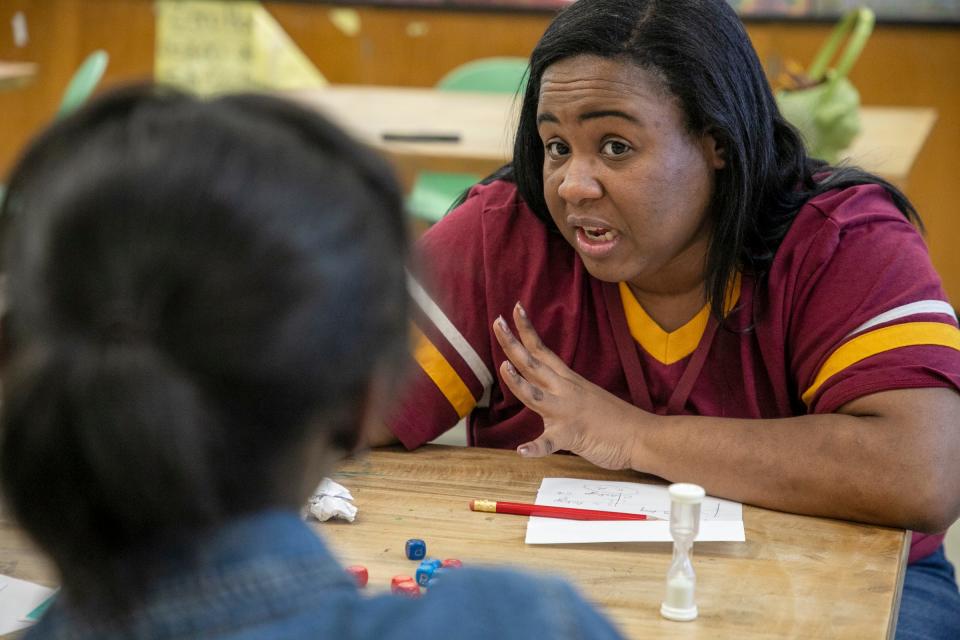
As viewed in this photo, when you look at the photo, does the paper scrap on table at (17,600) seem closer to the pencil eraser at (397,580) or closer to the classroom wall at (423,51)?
the pencil eraser at (397,580)

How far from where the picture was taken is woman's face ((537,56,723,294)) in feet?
5.50

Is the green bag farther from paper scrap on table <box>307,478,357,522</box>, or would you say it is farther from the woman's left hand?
paper scrap on table <box>307,478,357,522</box>

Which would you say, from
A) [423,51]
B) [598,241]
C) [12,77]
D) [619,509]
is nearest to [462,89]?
[423,51]

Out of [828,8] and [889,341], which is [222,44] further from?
[889,341]

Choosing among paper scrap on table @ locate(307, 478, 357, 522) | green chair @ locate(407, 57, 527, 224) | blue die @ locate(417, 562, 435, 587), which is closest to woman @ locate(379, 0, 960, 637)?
paper scrap on table @ locate(307, 478, 357, 522)

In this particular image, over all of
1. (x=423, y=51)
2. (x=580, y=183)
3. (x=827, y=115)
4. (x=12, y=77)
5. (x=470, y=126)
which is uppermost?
(x=580, y=183)

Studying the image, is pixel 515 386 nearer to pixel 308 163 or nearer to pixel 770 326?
pixel 770 326

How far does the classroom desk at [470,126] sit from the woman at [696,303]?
118 centimetres

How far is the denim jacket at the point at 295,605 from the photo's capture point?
679 millimetres

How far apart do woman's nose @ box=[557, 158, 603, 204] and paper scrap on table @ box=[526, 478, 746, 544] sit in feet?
1.26

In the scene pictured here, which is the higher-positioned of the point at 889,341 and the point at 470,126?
the point at 889,341

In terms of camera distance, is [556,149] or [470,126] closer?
[556,149]

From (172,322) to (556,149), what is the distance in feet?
3.89

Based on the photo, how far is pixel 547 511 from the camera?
1506 mm
